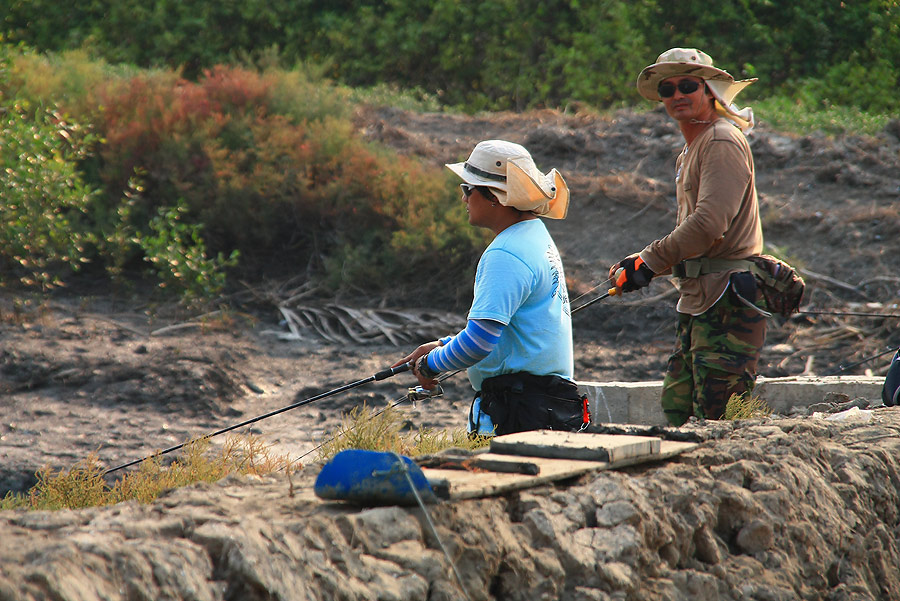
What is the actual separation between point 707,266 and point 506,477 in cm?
225

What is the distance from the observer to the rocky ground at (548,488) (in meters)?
2.44

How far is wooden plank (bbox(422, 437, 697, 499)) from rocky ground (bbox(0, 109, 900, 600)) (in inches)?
1.4

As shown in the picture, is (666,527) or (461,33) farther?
(461,33)

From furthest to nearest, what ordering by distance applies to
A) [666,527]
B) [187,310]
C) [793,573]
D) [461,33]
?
[461,33] → [187,310] → [793,573] → [666,527]

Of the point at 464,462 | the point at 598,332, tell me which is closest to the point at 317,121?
the point at 598,332

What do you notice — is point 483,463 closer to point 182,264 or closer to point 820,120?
point 182,264

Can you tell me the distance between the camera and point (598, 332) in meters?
10.1

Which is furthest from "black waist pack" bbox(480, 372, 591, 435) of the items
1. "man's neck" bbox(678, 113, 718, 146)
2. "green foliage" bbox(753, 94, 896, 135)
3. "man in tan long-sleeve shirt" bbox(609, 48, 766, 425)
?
"green foliage" bbox(753, 94, 896, 135)

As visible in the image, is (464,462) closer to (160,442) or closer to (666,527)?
(666,527)

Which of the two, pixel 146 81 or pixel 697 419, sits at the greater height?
pixel 146 81

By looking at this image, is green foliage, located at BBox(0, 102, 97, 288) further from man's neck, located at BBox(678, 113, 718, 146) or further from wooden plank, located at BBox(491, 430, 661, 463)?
wooden plank, located at BBox(491, 430, 661, 463)

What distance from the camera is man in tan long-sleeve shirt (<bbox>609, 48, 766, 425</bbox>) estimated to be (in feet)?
15.4

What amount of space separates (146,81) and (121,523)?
10.9 metres

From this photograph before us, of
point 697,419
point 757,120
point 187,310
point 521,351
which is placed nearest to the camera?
point 521,351
